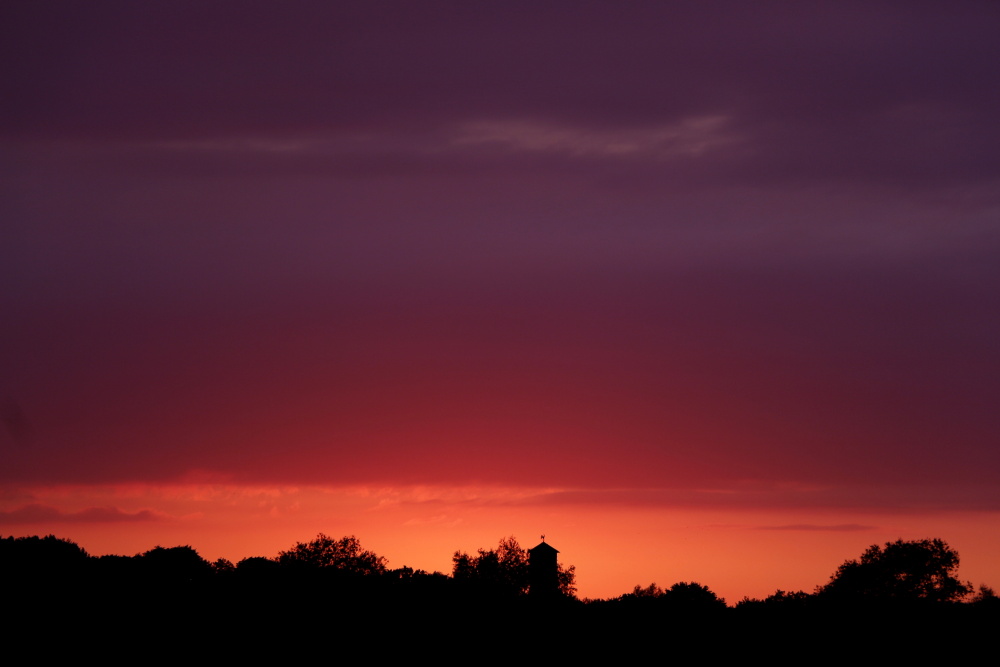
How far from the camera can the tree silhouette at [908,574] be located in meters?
119

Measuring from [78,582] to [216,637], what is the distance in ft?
42.2

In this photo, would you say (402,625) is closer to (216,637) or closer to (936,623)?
(216,637)

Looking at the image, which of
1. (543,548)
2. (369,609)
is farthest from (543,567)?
(369,609)

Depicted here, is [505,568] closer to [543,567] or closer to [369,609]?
[543,567]

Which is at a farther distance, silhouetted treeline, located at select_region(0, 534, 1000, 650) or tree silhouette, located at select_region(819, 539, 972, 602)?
tree silhouette, located at select_region(819, 539, 972, 602)

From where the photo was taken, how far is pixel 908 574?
120 meters

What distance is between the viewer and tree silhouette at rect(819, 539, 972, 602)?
390 ft

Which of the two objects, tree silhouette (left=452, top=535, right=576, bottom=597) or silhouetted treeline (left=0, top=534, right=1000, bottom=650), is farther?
tree silhouette (left=452, top=535, right=576, bottom=597)

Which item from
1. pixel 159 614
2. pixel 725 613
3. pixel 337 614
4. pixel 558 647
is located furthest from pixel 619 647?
pixel 159 614

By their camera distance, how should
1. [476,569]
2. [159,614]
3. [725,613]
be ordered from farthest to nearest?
[476,569] < [725,613] < [159,614]

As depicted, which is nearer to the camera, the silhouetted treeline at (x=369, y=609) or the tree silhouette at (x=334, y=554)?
the silhouetted treeline at (x=369, y=609)

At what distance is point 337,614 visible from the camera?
57.7m

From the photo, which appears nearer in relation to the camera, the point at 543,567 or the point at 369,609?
the point at 369,609

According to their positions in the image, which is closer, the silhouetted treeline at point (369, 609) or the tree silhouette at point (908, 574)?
the silhouetted treeline at point (369, 609)
